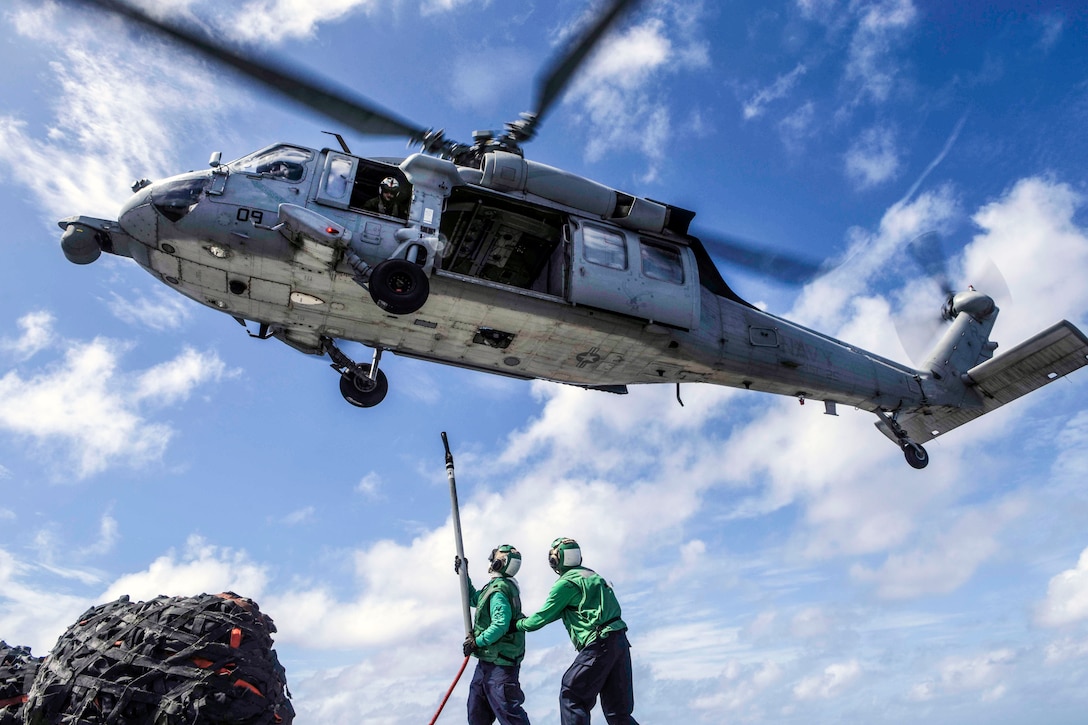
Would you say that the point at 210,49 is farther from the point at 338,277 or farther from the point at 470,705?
the point at 470,705

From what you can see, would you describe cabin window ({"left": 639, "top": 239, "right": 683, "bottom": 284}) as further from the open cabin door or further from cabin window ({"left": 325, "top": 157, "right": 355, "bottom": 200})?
cabin window ({"left": 325, "top": 157, "right": 355, "bottom": 200})

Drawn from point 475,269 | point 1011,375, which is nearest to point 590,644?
point 475,269

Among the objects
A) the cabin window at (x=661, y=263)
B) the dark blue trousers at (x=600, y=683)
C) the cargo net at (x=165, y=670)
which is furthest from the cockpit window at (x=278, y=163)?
the dark blue trousers at (x=600, y=683)

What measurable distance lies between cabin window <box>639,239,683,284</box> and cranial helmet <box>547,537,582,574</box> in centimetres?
610

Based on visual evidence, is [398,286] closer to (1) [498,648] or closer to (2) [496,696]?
(1) [498,648]

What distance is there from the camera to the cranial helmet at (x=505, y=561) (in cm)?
659

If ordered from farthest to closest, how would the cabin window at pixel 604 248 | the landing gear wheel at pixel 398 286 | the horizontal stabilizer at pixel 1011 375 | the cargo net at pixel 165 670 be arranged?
the horizontal stabilizer at pixel 1011 375, the cabin window at pixel 604 248, the landing gear wheel at pixel 398 286, the cargo net at pixel 165 670

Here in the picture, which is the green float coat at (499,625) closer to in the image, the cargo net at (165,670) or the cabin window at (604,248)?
the cargo net at (165,670)

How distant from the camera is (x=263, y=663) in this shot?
4398 millimetres

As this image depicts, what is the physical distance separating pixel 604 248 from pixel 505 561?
5976mm

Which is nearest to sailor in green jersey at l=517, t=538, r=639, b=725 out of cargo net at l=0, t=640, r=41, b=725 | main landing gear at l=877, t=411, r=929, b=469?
cargo net at l=0, t=640, r=41, b=725

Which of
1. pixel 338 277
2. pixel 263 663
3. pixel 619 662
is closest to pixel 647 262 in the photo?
pixel 338 277

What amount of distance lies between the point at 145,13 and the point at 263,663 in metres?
7.09

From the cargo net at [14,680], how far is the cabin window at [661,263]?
8.78 metres
